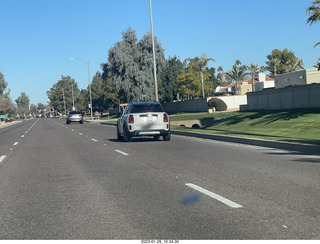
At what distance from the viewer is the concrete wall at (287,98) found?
116ft

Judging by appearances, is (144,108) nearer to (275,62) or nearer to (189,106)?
(189,106)

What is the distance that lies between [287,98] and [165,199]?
114ft

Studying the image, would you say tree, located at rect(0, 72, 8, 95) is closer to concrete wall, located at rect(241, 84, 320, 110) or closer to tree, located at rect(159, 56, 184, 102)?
tree, located at rect(159, 56, 184, 102)

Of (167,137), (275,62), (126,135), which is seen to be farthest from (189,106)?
(126,135)

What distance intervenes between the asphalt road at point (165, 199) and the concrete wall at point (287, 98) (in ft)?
79.9

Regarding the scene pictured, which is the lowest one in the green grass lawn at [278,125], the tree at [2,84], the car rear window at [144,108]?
the green grass lawn at [278,125]

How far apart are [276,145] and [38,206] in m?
10.3

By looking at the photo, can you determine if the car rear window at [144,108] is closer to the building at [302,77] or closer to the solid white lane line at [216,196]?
the solid white lane line at [216,196]

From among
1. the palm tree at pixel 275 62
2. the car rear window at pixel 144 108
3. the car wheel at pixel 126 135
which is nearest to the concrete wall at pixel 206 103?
the palm tree at pixel 275 62

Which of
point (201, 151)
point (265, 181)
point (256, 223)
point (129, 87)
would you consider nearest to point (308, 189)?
point (265, 181)

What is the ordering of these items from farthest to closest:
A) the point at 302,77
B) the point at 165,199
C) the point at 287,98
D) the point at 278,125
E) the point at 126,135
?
the point at 302,77
the point at 287,98
the point at 278,125
the point at 126,135
the point at 165,199

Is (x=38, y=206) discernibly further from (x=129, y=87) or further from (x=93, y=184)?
(x=129, y=87)

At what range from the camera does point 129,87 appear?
65250 mm

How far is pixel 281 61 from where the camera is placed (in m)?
97.6
